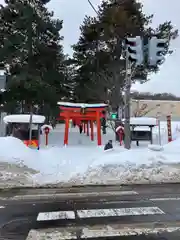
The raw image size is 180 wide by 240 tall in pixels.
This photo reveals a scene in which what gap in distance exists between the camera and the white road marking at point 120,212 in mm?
5414

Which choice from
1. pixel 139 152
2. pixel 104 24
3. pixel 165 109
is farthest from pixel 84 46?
pixel 165 109

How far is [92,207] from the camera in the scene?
6062 millimetres

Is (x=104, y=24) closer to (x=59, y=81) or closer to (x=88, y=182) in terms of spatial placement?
(x=59, y=81)

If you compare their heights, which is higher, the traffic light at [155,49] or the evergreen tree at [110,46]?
the evergreen tree at [110,46]

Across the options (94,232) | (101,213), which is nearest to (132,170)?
(101,213)

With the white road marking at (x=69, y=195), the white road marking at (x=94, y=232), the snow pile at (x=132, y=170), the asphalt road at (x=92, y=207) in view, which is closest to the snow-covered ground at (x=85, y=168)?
the snow pile at (x=132, y=170)

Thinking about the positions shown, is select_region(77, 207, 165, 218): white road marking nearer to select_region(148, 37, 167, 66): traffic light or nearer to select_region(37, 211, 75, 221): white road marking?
select_region(37, 211, 75, 221): white road marking

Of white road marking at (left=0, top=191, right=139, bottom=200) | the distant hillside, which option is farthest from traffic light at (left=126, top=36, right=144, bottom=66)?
the distant hillside

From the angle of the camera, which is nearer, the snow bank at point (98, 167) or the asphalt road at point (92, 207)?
the asphalt road at point (92, 207)

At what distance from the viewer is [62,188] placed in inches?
345

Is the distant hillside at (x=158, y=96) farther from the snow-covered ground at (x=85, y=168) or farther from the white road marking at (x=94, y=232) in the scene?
the white road marking at (x=94, y=232)

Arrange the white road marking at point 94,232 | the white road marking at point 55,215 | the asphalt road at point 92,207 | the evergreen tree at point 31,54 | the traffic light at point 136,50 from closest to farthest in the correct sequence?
the white road marking at point 94,232, the asphalt road at point 92,207, the white road marking at point 55,215, the traffic light at point 136,50, the evergreen tree at point 31,54

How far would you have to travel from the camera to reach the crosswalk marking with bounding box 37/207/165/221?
5.33m

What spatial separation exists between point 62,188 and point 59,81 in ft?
58.4
